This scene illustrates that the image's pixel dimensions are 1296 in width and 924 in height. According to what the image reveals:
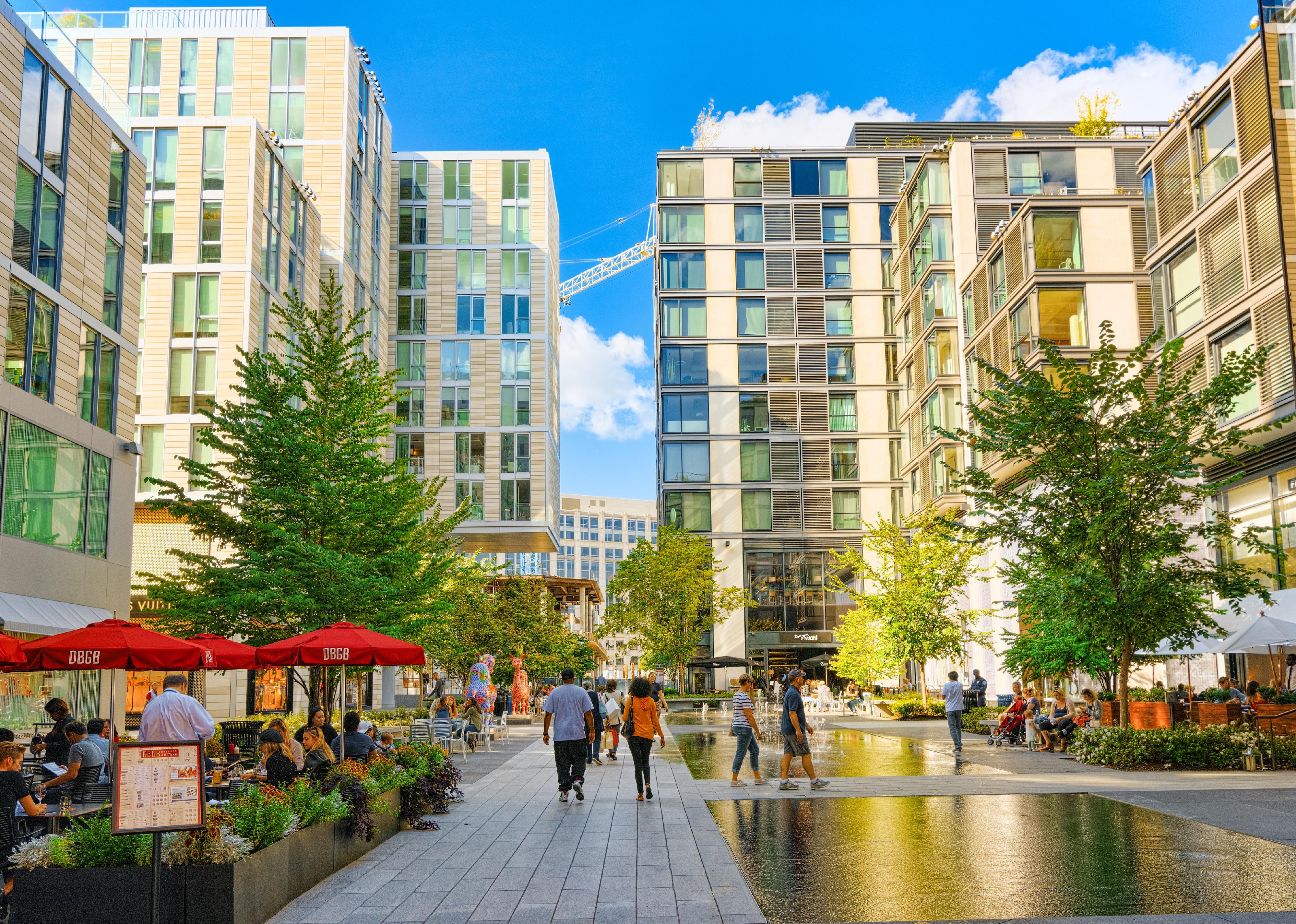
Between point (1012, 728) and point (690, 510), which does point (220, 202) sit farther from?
point (1012, 728)

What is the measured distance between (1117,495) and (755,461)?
45.5 meters

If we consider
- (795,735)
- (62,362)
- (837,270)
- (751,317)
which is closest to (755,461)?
(751,317)

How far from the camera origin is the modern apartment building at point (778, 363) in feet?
211

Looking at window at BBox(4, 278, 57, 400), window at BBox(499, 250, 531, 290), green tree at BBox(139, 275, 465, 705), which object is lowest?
green tree at BBox(139, 275, 465, 705)

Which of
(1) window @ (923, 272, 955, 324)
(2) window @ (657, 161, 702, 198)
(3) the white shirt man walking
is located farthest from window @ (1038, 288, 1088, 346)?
(3) the white shirt man walking

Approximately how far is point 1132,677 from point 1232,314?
46.9 ft

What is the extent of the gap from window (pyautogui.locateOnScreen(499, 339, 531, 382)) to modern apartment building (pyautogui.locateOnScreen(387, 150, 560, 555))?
0.19ft

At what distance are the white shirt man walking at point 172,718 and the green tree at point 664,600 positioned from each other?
131ft

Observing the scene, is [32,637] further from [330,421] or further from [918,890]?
[918,890]

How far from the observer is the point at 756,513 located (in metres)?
64.6

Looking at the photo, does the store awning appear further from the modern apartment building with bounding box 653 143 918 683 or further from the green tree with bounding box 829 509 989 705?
the modern apartment building with bounding box 653 143 918 683

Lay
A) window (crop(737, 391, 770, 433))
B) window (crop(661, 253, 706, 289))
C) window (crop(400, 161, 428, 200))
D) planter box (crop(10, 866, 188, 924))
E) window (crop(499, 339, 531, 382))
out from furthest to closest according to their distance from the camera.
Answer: window (crop(661, 253, 706, 289)), window (crop(737, 391, 770, 433)), window (crop(400, 161, 428, 200)), window (crop(499, 339, 531, 382)), planter box (crop(10, 866, 188, 924))

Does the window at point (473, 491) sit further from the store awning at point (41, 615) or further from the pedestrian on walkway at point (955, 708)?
the pedestrian on walkway at point (955, 708)

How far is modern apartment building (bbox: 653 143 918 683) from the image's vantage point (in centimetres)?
6419
